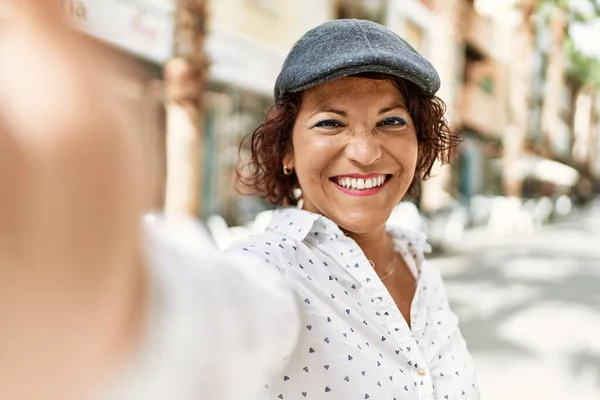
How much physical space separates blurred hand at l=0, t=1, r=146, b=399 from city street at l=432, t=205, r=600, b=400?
413cm

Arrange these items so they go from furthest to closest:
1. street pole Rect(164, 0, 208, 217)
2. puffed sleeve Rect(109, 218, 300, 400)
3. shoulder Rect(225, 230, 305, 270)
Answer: street pole Rect(164, 0, 208, 217) < shoulder Rect(225, 230, 305, 270) < puffed sleeve Rect(109, 218, 300, 400)

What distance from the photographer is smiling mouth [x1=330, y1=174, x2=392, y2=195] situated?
3.82ft

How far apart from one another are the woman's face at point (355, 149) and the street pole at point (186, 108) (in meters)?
4.24

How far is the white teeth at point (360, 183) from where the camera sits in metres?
1.16

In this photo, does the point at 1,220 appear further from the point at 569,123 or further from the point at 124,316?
the point at 569,123

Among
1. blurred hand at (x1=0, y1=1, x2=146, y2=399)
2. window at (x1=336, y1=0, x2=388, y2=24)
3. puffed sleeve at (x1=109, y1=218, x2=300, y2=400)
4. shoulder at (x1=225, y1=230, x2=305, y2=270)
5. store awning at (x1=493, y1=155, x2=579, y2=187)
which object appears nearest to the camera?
blurred hand at (x1=0, y1=1, x2=146, y2=399)

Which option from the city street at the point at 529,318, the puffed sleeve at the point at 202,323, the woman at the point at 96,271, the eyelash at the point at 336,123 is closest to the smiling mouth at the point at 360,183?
the eyelash at the point at 336,123

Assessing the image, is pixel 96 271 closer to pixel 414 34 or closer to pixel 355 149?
pixel 355 149

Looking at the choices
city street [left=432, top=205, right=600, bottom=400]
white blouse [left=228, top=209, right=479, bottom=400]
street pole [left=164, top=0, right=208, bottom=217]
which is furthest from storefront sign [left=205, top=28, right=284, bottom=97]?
white blouse [left=228, top=209, right=479, bottom=400]

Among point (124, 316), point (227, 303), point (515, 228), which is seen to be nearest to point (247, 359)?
point (227, 303)

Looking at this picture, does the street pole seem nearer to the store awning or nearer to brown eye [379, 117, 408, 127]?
brown eye [379, 117, 408, 127]

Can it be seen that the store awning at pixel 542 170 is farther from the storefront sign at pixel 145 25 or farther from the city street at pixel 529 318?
the storefront sign at pixel 145 25

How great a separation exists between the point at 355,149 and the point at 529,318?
19.1 ft

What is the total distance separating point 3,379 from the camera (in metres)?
0.35
